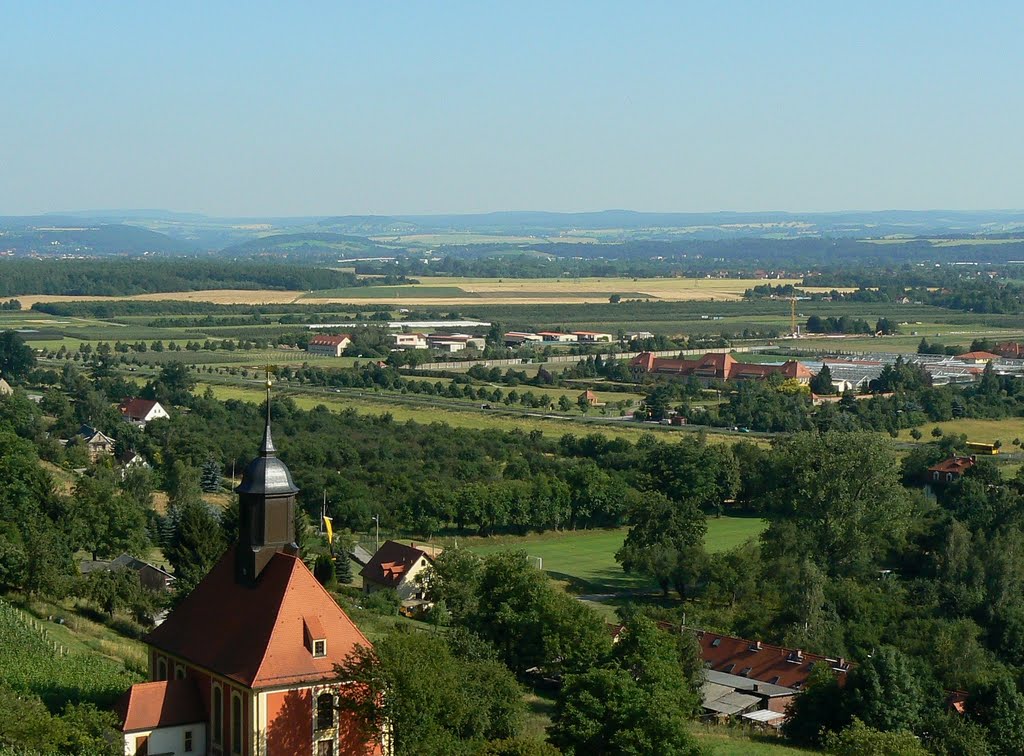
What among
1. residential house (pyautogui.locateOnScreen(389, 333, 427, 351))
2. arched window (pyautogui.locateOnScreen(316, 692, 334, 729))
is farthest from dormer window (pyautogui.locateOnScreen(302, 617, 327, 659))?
residential house (pyautogui.locateOnScreen(389, 333, 427, 351))

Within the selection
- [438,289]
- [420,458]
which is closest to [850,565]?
[420,458]

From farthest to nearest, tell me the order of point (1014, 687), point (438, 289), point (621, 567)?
point (438, 289), point (621, 567), point (1014, 687)

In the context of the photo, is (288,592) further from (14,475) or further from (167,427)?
(167,427)

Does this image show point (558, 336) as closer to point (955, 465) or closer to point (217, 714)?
point (955, 465)

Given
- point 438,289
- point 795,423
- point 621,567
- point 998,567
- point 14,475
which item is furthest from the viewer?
point 438,289

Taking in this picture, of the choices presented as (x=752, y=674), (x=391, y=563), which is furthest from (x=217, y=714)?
(x=391, y=563)

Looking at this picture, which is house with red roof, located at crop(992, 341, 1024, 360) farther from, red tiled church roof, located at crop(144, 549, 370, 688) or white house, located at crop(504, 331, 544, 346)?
red tiled church roof, located at crop(144, 549, 370, 688)
